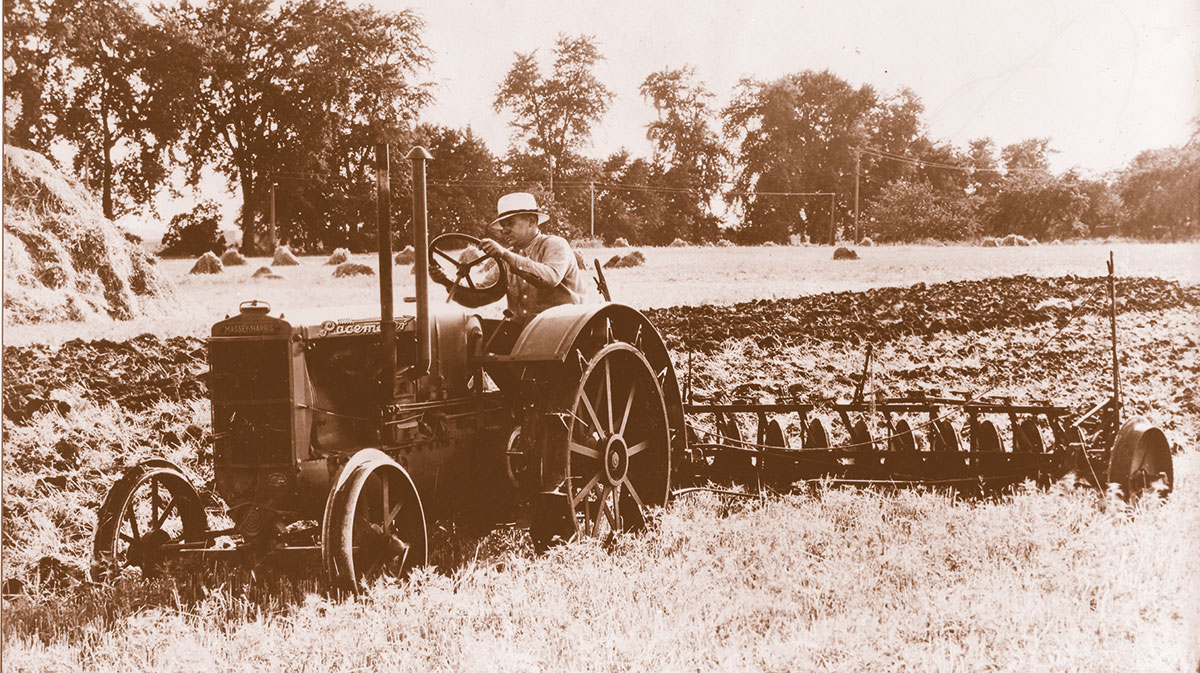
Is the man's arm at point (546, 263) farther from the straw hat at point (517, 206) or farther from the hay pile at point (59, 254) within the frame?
the hay pile at point (59, 254)

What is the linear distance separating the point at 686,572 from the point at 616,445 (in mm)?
837

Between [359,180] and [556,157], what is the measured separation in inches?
47.5

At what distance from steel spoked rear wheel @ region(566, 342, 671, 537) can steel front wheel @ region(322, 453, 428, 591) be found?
0.73m

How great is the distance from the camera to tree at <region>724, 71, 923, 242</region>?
597 cm

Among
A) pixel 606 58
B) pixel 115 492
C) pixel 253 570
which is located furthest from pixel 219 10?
pixel 253 570

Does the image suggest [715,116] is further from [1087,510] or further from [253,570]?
[253,570]

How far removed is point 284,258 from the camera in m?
5.87

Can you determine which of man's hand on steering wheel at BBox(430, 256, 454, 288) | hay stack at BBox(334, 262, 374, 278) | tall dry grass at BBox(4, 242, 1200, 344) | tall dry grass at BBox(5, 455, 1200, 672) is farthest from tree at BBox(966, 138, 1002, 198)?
hay stack at BBox(334, 262, 374, 278)

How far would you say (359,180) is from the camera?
5.20 meters

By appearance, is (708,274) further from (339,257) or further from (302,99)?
(302,99)

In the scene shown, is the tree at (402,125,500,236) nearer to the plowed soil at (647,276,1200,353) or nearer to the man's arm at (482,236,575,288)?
the man's arm at (482,236,575,288)

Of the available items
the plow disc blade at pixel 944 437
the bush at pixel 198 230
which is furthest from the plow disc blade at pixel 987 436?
the bush at pixel 198 230

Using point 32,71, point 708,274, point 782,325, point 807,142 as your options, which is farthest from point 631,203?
point 782,325

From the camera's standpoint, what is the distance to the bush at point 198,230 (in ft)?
18.3
